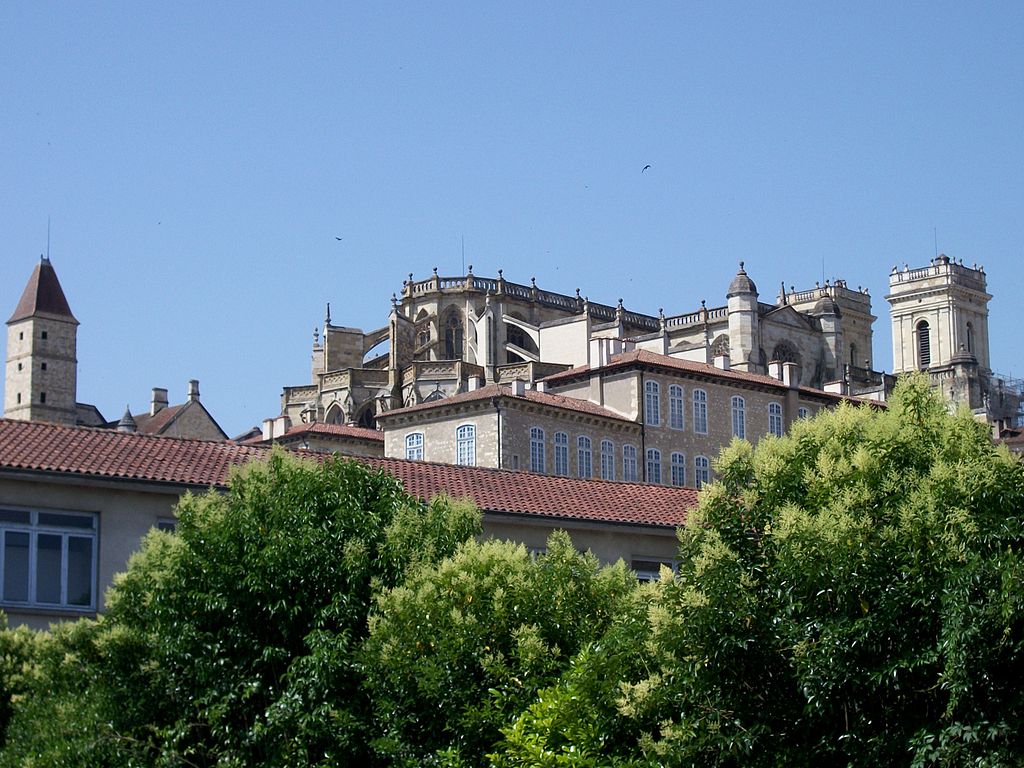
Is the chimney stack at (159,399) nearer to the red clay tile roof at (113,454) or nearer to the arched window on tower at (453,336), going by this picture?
the arched window on tower at (453,336)

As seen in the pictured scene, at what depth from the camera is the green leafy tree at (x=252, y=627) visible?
21.2 meters

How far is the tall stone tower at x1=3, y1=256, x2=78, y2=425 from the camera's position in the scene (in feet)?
342

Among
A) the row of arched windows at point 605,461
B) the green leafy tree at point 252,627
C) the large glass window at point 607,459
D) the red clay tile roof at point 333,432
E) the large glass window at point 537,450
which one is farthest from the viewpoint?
the red clay tile roof at point 333,432

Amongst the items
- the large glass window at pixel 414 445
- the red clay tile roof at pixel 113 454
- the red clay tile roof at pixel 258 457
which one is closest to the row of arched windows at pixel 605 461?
the large glass window at pixel 414 445

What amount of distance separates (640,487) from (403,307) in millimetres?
69775

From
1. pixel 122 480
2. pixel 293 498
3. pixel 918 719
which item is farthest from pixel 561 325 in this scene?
pixel 918 719

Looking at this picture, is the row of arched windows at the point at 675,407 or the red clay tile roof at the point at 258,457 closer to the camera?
the red clay tile roof at the point at 258,457

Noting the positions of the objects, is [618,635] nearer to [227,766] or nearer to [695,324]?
[227,766]

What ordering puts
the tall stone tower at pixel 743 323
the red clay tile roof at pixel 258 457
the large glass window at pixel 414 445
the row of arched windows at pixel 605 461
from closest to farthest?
the red clay tile roof at pixel 258 457, the row of arched windows at pixel 605 461, the large glass window at pixel 414 445, the tall stone tower at pixel 743 323

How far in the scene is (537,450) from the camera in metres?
61.1

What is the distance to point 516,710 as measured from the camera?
19594 millimetres

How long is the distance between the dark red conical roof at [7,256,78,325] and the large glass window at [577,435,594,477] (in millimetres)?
Result: 53651

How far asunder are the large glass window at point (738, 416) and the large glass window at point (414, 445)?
12196 mm

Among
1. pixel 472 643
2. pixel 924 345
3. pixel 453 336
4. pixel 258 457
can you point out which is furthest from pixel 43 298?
pixel 472 643
